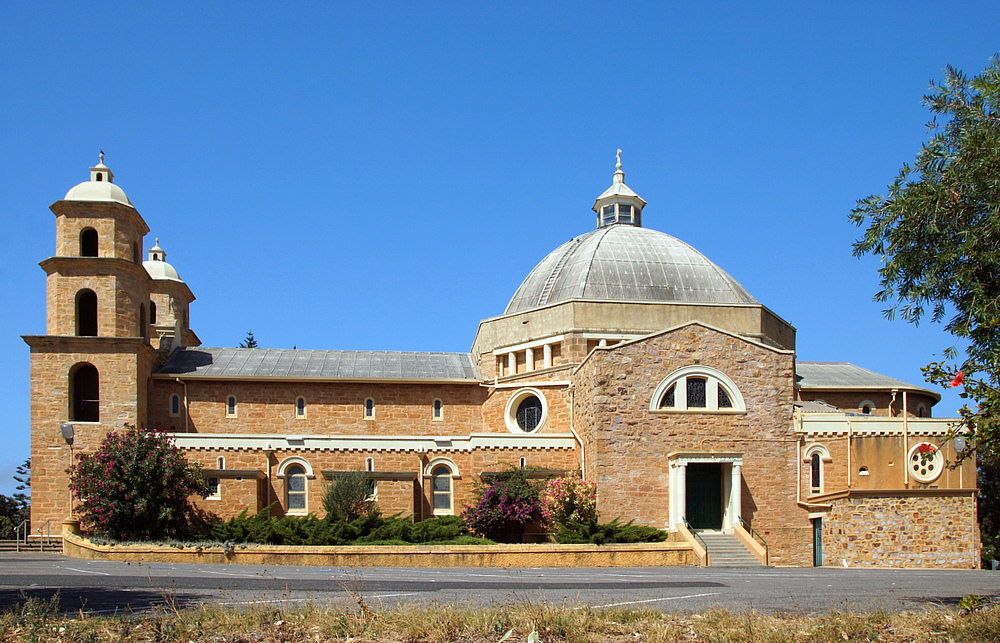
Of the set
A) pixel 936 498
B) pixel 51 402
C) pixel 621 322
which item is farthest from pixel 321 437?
pixel 936 498

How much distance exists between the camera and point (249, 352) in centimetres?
4138

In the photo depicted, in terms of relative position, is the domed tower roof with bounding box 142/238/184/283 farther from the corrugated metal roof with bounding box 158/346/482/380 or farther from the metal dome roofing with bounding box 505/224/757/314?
the metal dome roofing with bounding box 505/224/757/314

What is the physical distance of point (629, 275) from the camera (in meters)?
40.9

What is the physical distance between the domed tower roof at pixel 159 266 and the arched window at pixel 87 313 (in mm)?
12883

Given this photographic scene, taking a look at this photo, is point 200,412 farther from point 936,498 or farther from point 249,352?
point 936,498

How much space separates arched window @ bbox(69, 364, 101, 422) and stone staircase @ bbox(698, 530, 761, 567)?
21.0 meters

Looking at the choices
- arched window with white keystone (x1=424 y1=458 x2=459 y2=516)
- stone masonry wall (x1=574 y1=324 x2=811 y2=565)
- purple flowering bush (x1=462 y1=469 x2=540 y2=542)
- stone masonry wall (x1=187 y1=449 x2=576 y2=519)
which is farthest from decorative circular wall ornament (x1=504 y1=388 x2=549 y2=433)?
Result: purple flowering bush (x1=462 y1=469 x2=540 y2=542)

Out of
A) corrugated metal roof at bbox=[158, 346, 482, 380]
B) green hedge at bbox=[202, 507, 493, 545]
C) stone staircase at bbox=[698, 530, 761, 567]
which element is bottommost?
stone staircase at bbox=[698, 530, 761, 567]

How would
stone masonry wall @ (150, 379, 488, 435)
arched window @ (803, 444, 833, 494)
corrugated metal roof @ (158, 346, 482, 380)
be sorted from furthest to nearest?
corrugated metal roof @ (158, 346, 482, 380)
stone masonry wall @ (150, 379, 488, 435)
arched window @ (803, 444, 833, 494)

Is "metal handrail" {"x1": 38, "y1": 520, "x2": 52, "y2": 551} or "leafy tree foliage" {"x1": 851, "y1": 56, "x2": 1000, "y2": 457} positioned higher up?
"leafy tree foliage" {"x1": 851, "y1": 56, "x2": 1000, "y2": 457}

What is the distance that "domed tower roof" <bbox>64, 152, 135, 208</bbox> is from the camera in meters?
35.7

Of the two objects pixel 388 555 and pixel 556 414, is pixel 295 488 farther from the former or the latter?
pixel 556 414

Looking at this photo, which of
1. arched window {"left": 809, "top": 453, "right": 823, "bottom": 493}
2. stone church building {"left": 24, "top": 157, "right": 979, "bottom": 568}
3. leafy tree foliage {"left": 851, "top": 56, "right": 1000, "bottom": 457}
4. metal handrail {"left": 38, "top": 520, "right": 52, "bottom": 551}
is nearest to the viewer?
leafy tree foliage {"left": 851, "top": 56, "right": 1000, "bottom": 457}

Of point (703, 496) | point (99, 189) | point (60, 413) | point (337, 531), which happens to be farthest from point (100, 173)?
point (703, 496)
